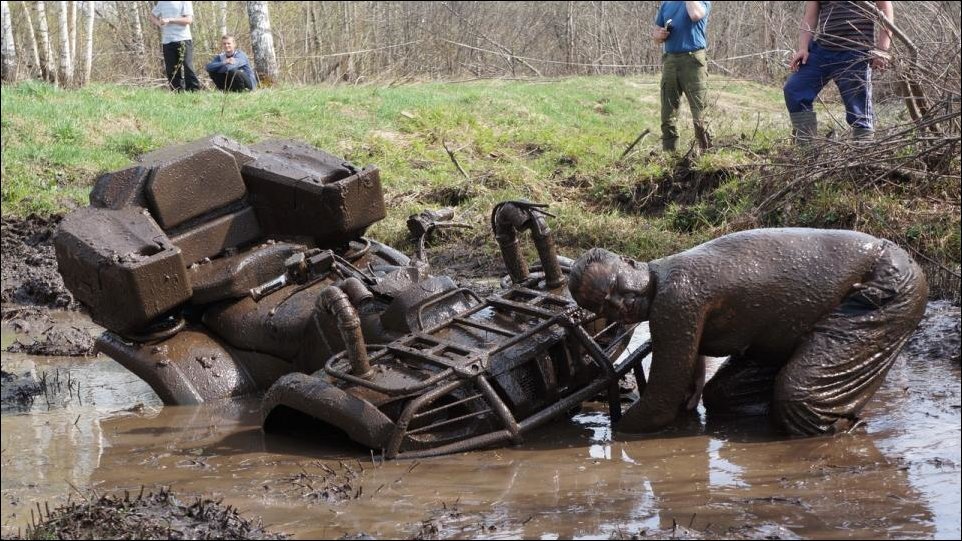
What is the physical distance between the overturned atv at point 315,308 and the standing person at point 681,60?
4.85m

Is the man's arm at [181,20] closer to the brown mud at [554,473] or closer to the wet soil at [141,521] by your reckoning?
the brown mud at [554,473]

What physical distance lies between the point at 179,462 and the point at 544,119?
9.77 meters

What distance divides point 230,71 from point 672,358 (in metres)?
11.9

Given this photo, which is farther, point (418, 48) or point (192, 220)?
point (418, 48)

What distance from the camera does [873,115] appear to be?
30.5 feet

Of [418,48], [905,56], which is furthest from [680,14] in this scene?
[418,48]

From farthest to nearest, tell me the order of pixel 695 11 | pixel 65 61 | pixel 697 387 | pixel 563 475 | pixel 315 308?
1. pixel 65 61
2. pixel 695 11
3. pixel 315 308
4. pixel 697 387
5. pixel 563 475

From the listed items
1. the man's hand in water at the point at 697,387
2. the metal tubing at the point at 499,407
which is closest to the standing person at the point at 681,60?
the man's hand in water at the point at 697,387

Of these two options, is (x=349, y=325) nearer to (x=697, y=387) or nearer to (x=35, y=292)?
(x=697, y=387)

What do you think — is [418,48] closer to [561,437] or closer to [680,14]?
[680,14]

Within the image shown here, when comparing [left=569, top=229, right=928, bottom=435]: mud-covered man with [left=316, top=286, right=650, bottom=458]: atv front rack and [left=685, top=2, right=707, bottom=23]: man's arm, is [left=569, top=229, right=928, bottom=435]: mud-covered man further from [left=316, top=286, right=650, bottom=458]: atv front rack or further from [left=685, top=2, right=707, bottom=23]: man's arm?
[left=685, top=2, right=707, bottom=23]: man's arm

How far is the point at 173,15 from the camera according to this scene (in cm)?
1591

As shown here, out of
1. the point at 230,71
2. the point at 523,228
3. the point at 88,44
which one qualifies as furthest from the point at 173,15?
the point at 523,228

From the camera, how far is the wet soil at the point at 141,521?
4.64 meters
